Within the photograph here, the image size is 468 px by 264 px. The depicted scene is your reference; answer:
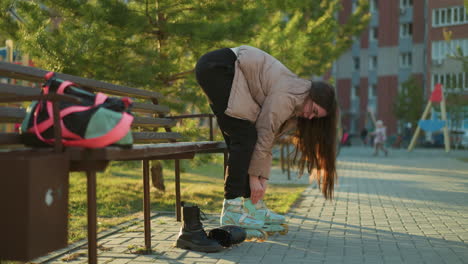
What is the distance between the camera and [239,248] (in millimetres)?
4285

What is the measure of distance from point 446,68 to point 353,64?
33.8 feet

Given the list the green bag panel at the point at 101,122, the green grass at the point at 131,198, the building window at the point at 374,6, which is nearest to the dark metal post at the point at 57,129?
the green bag panel at the point at 101,122

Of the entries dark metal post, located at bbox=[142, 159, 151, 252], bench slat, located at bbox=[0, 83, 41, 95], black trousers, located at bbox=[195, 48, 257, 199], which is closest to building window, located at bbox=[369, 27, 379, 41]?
black trousers, located at bbox=[195, 48, 257, 199]

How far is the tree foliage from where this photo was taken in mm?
6648

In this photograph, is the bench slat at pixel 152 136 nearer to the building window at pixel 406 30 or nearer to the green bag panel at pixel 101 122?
the green bag panel at pixel 101 122

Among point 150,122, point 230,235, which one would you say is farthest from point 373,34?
point 230,235

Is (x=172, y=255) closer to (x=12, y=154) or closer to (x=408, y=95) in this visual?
(x=12, y=154)

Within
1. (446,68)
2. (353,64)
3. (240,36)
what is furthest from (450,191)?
(353,64)

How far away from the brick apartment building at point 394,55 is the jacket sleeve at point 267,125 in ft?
134

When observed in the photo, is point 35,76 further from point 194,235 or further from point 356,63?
point 356,63

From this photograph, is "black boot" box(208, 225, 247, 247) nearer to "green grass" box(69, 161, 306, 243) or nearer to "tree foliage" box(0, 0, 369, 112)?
"green grass" box(69, 161, 306, 243)

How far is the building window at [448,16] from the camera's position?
1807 inches

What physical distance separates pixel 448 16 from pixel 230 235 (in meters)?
47.0

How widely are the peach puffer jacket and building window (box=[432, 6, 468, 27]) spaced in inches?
1775
